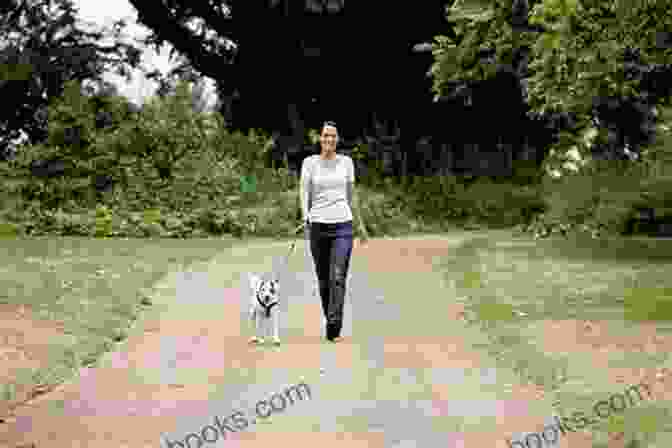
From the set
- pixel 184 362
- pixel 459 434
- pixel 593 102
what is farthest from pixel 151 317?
pixel 593 102

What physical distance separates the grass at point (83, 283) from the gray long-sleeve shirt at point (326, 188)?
99.5 inches

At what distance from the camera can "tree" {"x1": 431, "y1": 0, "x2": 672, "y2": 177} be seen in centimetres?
1777

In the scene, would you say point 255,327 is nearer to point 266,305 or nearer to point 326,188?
point 266,305

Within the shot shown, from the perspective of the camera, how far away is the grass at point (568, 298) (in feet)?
31.9

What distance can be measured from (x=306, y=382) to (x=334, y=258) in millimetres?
2370

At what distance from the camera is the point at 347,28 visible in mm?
33188

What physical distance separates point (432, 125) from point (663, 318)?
74.7 feet

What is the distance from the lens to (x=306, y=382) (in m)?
9.99

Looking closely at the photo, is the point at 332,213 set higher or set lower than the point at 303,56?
lower

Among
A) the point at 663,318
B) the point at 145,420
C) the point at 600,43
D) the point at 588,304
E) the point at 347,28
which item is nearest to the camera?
the point at 145,420

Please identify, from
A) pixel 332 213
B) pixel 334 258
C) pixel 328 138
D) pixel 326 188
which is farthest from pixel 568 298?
pixel 328 138

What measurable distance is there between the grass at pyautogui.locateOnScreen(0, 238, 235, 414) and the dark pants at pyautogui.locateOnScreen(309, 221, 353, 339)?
2.28 meters

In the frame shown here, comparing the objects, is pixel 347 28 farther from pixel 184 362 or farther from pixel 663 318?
pixel 184 362

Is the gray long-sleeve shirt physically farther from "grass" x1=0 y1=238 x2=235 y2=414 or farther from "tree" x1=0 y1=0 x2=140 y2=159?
"tree" x1=0 y1=0 x2=140 y2=159
